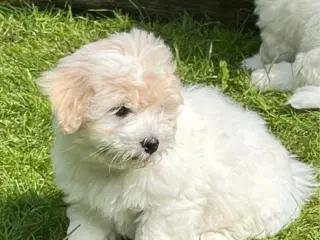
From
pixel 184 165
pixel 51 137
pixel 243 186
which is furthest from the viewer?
pixel 51 137

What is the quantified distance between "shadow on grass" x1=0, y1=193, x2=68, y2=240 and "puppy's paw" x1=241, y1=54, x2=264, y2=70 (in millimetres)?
1956

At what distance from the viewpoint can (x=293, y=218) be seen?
4.29 m

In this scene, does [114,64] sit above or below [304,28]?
above

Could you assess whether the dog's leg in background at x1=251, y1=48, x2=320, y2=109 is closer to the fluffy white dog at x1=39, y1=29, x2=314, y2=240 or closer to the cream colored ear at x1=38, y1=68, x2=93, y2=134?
the fluffy white dog at x1=39, y1=29, x2=314, y2=240

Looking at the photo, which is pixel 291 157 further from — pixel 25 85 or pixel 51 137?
pixel 25 85

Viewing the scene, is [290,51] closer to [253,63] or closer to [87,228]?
[253,63]

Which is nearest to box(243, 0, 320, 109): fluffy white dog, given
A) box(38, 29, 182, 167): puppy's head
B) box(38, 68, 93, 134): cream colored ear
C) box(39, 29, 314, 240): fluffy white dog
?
box(39, 29, 314, 240): fluffy white dog

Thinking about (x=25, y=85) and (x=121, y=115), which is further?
(x=25, y=85)

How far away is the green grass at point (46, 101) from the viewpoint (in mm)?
4316

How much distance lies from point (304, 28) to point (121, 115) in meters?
2.25

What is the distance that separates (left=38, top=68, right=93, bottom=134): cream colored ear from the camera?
3.41 m

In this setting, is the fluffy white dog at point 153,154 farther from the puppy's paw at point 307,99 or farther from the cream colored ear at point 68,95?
the puppy's paw at point 307,99

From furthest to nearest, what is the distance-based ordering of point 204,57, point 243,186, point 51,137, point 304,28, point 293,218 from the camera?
point 204,57, point 304,28, point 51,137, point 293,218, point 243,186

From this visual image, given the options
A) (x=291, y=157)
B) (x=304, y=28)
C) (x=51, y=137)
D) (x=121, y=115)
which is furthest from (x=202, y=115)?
(x=304, y=28)
